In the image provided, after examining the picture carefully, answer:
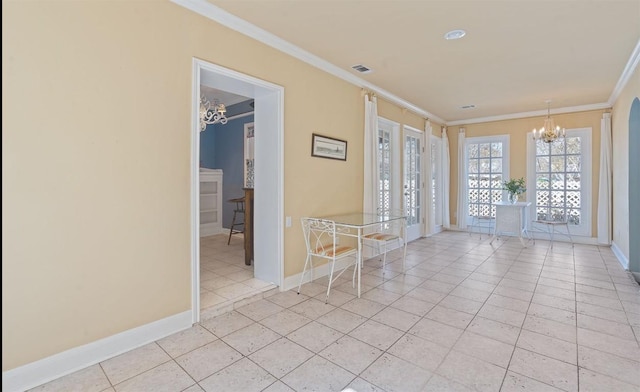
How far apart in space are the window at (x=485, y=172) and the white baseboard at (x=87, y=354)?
642 cm

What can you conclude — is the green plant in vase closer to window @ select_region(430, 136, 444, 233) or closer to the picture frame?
window @ select_region(430, 136, 444, 233)

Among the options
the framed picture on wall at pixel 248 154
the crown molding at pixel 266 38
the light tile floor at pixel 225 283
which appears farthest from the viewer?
the framed picture on wall at pixel 248 154

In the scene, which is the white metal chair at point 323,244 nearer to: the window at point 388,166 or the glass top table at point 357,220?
the glass top table at point 357,220

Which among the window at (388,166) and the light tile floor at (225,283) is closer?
the light tile floor at (225,283)

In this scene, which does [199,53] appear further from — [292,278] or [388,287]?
[388,287]

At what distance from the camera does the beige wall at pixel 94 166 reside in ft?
5.60

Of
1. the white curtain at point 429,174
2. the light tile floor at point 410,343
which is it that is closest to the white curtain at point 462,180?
the white curtain at point 429,174

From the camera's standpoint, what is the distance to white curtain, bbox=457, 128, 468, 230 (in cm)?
699

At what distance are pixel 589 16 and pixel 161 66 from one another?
350 centimetres

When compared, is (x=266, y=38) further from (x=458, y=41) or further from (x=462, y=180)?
(x=462, y=180)

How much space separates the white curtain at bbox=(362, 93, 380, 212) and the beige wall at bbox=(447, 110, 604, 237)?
3562 mm

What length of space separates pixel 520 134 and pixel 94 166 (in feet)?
23.5

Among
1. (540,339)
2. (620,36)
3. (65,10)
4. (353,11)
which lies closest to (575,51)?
(620,36)

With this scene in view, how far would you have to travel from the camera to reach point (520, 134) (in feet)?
20.9
